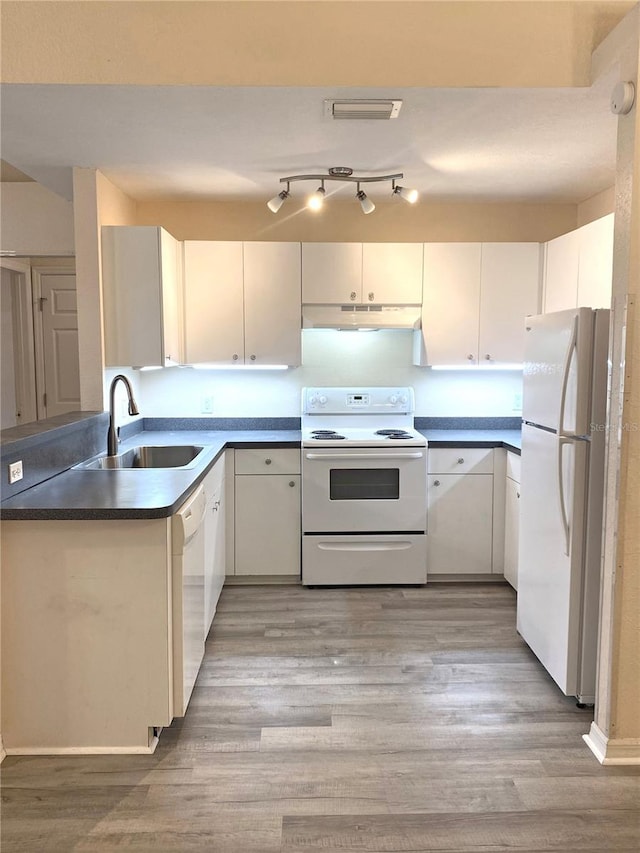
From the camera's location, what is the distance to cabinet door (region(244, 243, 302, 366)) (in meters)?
3.78

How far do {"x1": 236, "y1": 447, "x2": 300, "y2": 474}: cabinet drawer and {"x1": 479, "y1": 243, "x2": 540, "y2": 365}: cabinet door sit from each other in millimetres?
1371

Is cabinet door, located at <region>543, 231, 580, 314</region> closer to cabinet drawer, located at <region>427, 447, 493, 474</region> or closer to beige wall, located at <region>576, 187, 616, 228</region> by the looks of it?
beige wall, located at <region>576, 187, 616, 228</region>

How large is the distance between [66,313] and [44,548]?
2921mm

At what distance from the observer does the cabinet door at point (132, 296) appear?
10.8 feet

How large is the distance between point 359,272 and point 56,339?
7.64 ft

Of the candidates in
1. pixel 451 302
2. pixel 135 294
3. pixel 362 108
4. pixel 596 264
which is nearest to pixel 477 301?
pixel 451 302

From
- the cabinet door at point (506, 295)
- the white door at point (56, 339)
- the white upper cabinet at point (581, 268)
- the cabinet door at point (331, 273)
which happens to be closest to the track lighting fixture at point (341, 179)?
the cabinet door at point (331, 273)

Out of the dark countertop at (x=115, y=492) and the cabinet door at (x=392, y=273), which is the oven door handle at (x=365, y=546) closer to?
the dark countertop at (x=115, y=492)

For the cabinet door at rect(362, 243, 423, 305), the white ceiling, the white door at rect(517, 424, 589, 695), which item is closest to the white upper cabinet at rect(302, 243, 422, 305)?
the cabinet door at rect(362, 243, 423, 305)

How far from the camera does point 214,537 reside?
3.15 meters


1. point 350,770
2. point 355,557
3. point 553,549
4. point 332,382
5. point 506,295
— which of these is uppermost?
point 506,295

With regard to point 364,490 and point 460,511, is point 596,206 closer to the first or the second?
point 460,511

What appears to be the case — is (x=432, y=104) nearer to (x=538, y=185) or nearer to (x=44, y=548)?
(x=538, y=185)

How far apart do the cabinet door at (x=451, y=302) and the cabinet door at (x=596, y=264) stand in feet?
2.33
